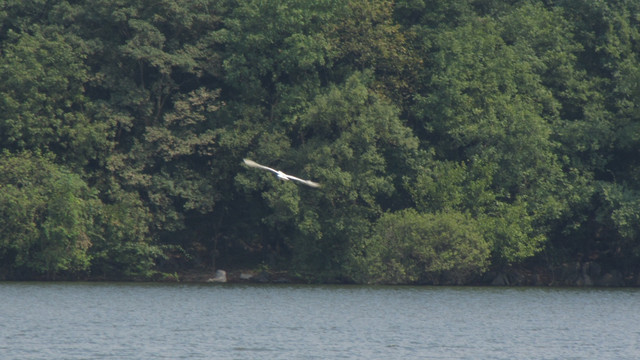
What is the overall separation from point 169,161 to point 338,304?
18.5 meters

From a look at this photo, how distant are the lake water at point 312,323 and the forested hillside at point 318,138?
372 cm

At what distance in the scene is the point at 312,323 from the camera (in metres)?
40.8

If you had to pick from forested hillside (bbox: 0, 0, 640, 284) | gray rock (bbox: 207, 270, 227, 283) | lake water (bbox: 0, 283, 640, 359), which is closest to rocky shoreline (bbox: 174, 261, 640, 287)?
gray rock (bbox: 207, 270, 227, 283)

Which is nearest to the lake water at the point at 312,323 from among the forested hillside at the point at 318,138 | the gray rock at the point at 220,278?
the forested hillside at the point at 318,138

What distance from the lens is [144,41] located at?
6106cm

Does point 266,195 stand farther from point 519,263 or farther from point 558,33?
point 558,33

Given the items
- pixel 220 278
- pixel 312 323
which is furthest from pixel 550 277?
pixel 312 323

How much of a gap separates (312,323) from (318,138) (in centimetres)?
2244

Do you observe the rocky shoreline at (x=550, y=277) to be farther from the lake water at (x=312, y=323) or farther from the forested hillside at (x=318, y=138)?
the lake water at (x=312, y=323)

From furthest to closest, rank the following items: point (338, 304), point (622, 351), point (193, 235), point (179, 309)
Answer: point (193, 235) < point (338, 304) < point (179, 309) < point (622, 351)

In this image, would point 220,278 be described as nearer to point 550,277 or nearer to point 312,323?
point 550,277

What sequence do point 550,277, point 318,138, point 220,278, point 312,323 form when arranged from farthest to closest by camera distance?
point 550,277 < point 220,278 < point 318,138 < point 312,323

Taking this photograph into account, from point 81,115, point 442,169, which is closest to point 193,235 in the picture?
point 81,115

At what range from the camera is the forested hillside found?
5956cm
